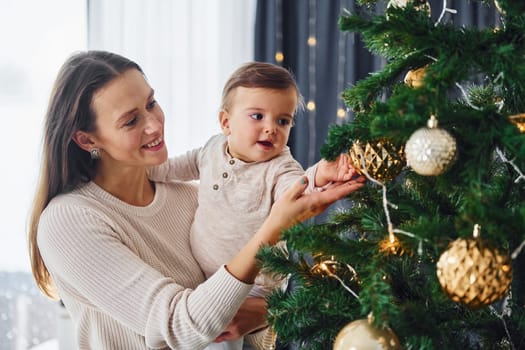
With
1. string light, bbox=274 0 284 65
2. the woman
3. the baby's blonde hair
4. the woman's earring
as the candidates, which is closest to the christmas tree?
the woman

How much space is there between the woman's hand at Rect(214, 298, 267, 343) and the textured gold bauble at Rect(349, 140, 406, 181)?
671 millimetres

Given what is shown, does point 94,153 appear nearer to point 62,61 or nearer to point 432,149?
point 432,149

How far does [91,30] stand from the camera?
129 inches

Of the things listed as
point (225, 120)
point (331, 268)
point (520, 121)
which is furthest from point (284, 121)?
point (520, 121)

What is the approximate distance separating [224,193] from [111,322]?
0.43m

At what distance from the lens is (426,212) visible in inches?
36.7

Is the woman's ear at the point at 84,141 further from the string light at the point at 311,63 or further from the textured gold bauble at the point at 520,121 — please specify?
the string light at the point at 311,63

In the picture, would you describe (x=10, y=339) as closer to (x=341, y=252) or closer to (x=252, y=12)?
(x=252, y=12)

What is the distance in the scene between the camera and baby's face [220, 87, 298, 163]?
5.24 feet

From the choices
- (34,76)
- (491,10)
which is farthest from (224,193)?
(491,10)

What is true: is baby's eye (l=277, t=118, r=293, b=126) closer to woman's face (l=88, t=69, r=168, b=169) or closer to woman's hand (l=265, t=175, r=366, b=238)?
woman's face (l=88, t=69, r=168, b=169)

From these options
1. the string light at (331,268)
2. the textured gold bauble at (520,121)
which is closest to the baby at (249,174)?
the string light at (331,268)

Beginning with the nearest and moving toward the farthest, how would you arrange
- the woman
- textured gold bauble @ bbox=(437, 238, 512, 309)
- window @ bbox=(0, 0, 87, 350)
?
textured gold bauble @ bbox=(437, 238, 512, 309) → the woman → window @ bbox=(0, 0, 87, 350)

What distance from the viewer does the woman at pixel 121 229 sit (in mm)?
1249
